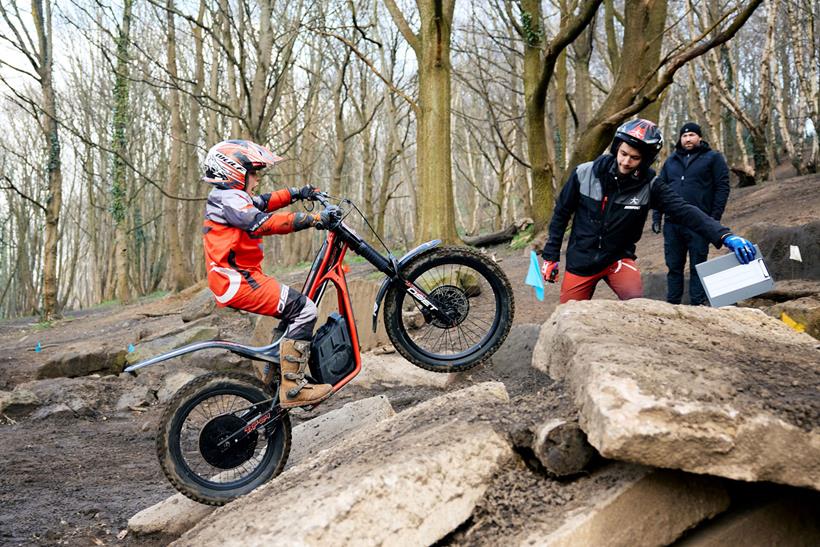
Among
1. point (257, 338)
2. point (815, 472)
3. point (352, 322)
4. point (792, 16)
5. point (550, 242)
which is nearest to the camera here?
point (815, 472)

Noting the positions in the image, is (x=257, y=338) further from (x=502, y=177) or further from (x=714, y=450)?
(x=502, y=177)

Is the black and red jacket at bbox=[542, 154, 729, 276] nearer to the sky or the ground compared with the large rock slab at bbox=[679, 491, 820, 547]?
nearer to the sky

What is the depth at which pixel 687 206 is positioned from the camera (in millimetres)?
4465

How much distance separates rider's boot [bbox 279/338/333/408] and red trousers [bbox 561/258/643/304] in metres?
1.95

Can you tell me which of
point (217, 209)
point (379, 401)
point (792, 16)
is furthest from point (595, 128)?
point (217, 209)

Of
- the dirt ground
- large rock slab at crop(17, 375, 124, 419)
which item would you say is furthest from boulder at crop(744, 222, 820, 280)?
large rock slab at crop(17, 375, 124, 419)

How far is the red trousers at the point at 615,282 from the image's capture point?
4.84m

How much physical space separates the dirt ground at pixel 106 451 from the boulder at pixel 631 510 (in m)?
0.31

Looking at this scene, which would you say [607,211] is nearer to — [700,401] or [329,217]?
[329,217]

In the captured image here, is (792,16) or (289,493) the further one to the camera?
(792,16)

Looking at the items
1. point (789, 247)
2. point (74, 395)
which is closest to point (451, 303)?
point (789, 247)

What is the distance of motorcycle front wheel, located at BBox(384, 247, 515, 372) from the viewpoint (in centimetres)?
453

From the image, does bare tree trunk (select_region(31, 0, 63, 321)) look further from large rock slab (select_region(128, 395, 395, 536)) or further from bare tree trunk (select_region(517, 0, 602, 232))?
large rock slab (select_region(128, 395, 395, 536))

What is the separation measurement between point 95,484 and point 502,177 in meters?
20.7
